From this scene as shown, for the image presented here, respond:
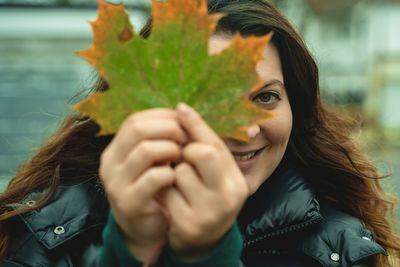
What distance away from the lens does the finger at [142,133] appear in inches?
37.7

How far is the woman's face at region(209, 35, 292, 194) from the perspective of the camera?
1.66 metres

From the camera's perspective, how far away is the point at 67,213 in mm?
1746

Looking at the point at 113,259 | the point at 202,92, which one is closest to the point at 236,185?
the point at 202,92

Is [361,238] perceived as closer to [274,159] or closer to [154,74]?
[274,159]

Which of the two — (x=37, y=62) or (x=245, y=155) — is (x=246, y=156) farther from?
(x=37, y=62)

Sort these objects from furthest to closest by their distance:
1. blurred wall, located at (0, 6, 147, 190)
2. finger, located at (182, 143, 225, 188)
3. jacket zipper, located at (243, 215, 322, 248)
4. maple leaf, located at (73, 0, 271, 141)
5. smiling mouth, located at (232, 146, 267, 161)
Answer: blurred wall, located at (0, 6, 147, 190) < jacket zipper, located at (243, 215, 322, 248) < smiling mouth, located at (232, 146, 267, 161) < maple leaf, located at (73, 0, 271, 141) < finger, located at (182, 143, 225, 188)

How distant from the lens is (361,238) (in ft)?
6.07

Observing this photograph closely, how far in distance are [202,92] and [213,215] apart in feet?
0.72

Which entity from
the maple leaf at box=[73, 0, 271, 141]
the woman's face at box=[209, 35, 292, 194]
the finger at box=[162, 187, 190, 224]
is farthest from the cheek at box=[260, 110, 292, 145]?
the finger at box=[162, 187, 190, 224]

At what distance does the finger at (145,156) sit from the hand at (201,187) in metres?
0.02

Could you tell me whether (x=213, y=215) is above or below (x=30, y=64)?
above

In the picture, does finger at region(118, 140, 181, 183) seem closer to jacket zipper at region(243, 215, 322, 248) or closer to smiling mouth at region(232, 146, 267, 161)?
smiling mouth at region(232, 146, 267, 161)

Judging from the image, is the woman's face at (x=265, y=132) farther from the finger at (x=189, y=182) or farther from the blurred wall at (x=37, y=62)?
the blurred wall at (x=37, y=62)

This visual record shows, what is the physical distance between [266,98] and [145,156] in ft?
2.67
